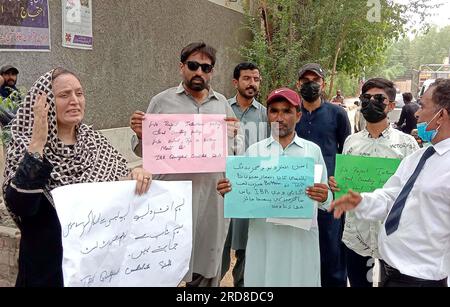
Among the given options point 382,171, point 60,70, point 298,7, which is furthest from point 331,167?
point 298,7

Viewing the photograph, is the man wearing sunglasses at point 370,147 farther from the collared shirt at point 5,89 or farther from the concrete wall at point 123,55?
the concrete wall at point 123,55

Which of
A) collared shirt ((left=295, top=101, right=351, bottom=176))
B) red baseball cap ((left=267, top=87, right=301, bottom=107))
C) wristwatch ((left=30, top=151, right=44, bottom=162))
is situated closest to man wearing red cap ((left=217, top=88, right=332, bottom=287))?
red baseball cap ((left=267, top=87, right=301, bottom=107))

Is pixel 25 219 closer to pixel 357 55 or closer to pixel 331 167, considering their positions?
pixel 331 167

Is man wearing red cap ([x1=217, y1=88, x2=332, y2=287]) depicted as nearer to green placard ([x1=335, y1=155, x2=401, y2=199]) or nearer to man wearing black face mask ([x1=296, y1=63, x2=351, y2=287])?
→ green placard ([x1=335, y1=155, x2=401, y2=199])

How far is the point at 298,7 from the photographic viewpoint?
367 inches

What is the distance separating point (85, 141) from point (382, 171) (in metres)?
1.76

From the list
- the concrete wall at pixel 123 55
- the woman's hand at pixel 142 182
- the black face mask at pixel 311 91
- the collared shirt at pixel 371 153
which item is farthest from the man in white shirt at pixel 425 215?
the concrete wall at pixel 123 55

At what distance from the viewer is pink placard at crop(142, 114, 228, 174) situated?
269cm

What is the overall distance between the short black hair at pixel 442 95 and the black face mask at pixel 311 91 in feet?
5.48

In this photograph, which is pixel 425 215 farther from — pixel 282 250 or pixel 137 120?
pixel 137 120

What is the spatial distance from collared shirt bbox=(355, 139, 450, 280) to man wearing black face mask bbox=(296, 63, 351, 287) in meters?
1.34

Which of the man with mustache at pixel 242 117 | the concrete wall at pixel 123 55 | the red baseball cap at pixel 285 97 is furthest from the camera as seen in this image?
the concrete wall at pixel 123 55

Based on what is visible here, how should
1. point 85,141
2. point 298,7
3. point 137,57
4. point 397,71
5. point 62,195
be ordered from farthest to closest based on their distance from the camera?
1. point 397,71
2. point 298,7
3. point 137,57
4. point 85,141
5. point 62,195

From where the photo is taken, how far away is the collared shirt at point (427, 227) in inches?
79.8
